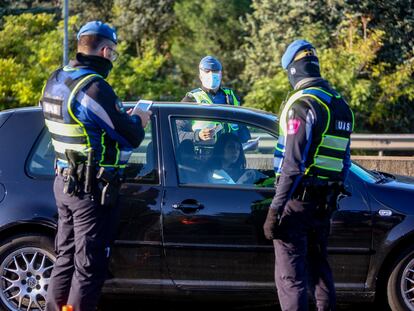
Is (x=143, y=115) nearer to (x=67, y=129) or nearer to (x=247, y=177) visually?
(x=67, y=129)

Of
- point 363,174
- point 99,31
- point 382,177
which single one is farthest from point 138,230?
point 382,177

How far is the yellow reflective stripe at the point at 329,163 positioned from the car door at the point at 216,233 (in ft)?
2.04

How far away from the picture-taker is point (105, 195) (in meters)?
4.55

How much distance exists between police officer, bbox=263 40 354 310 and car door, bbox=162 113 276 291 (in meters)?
0.50

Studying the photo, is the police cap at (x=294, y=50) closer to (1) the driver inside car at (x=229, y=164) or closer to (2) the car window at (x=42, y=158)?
(1) the driver inside car at (x=229, y=164)

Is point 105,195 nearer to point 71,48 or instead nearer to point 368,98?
point 368,98

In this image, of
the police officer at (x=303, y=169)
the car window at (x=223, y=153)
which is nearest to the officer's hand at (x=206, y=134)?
the car window at (x=223, y=153)

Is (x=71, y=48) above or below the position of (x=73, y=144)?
above

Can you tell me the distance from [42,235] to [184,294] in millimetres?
1070

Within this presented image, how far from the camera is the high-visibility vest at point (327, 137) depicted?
15.5 ft

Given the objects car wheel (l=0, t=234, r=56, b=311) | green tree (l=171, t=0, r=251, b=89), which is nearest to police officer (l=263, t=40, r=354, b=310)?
car wheel (l=0, t=234, r=56, b=311)

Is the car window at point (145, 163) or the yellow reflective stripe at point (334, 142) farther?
the car window at point (145, 163)

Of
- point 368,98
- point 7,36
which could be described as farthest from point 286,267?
point 7,36

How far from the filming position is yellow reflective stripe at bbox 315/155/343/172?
Result: 4770 millimetres
